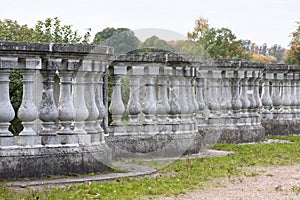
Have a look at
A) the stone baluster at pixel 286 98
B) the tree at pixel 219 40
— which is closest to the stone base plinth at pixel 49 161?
the stone baluster at pixel 286 98

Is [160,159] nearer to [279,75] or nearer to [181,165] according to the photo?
[181,165]

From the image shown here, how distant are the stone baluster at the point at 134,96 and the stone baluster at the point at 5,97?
3.80 metres

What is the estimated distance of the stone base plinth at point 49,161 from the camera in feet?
34.1

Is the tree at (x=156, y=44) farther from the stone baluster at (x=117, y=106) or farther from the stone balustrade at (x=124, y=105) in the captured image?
the stone baluster at (x=117, y=106)

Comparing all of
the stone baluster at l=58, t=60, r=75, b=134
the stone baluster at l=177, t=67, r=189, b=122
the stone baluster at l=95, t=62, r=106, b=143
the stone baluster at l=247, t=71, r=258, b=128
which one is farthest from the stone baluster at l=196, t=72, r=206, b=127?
the stone baluster at l=58, t=60, r=75, b=134

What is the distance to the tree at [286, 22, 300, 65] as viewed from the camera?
71938 mm

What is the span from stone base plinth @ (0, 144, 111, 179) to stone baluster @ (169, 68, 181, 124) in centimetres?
343

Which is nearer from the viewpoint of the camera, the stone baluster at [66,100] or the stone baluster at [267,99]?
the stone baluster at [66,100]

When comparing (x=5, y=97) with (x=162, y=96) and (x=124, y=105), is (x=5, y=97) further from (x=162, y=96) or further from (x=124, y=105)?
(x=162, y=96)

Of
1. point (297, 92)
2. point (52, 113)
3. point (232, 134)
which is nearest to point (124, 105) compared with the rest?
point (52, 113)

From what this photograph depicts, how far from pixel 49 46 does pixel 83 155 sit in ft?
5.53

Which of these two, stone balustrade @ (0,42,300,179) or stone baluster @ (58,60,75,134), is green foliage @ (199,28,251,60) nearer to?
stone balustrade @ (0,42,300,179)

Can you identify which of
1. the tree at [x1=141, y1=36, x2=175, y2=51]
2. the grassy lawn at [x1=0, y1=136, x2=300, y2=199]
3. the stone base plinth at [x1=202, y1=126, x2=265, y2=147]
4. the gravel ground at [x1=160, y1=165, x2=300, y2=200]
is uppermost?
the tree at [x1=141, y1=36, x2=175, y2=51]

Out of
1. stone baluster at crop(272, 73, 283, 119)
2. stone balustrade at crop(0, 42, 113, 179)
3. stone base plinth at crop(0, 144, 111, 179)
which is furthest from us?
stone baluster at crop(272, 73, 283, 119)
